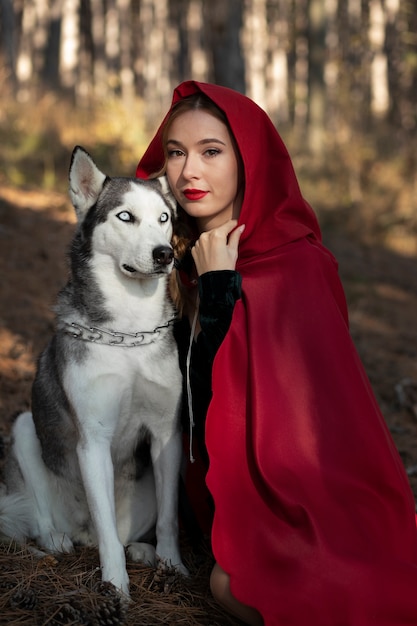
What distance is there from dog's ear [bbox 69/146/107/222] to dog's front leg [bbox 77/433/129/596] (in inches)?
39.7

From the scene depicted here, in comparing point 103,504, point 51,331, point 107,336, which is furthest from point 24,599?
point 51,331

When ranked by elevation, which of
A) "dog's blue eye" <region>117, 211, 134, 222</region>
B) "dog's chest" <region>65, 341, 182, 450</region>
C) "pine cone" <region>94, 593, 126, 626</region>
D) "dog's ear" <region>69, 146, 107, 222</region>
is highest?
→ "dog's ear" <region>69, 146, 107, 222</region>

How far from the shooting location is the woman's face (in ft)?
10.7

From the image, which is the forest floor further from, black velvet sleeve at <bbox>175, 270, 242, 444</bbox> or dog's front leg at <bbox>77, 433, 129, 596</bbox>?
black velvet sleeve at <bbox>175, 270, 242, 444</bbox>

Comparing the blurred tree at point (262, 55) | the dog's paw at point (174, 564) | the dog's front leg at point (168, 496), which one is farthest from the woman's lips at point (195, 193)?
the blurred tree at point (262, 55)

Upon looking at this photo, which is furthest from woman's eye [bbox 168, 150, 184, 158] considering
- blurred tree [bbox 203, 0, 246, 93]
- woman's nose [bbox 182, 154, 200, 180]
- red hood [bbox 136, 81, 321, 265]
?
blurred tree [bbox 203, 0, 246, 93]

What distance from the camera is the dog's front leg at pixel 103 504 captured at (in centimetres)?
297

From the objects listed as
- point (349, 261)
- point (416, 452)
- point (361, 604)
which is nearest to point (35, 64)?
point (349, 261)

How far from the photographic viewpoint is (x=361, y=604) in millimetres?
2605

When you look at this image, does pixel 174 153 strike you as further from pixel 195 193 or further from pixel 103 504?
pixel 103 504

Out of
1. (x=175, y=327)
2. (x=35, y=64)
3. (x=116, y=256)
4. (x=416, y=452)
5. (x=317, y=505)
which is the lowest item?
(x=416, y=452)

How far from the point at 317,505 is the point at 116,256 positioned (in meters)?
1.30

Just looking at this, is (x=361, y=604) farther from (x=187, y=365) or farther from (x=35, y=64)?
(x=35, y=64)

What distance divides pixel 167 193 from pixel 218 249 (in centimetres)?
42
